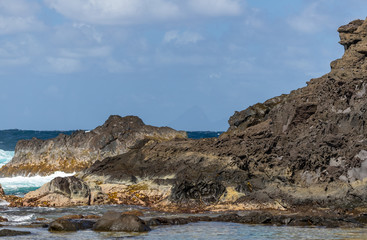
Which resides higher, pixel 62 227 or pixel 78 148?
pixel 78 148

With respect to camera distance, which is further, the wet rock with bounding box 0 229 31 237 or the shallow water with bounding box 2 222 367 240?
the wet rock with bounding box 0 229 31 237

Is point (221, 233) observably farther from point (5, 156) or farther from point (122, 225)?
point (5, 156)

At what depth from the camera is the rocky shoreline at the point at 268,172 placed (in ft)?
99.8

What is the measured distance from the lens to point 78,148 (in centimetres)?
6462

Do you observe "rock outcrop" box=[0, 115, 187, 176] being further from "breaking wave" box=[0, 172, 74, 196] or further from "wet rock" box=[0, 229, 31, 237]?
"wet rock" box=[0, 229, 31, 237]

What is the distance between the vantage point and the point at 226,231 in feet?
79.6

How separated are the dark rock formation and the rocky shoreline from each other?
77.0 inches

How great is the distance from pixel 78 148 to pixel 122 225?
135 ft

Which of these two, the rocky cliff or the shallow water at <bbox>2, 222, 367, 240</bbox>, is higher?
the rocky cliff

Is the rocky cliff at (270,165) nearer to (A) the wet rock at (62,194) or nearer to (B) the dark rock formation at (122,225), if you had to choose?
(A) the wet rock at (62,194)

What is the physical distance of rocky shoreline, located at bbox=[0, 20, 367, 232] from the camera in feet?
99.8

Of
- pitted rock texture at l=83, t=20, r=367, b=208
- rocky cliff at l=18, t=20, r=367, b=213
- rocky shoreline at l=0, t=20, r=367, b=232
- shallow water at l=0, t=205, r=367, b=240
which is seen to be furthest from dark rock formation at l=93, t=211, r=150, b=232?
pitted rock texture at l=83, t=20, r=367, b=208

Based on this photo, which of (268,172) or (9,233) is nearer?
(9,233)

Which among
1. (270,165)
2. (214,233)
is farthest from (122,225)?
(270,165)
